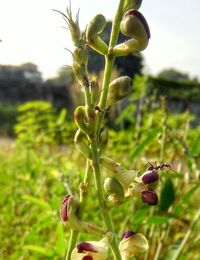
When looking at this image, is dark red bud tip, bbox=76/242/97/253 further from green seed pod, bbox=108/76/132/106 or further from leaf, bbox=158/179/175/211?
leaf, bbox=158/179/175/211

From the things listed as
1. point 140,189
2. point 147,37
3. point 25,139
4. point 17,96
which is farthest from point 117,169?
point 17,96

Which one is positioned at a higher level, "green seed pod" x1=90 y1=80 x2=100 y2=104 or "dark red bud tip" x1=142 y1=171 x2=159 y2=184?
"green seed pod" x1=90 y1=80 x2=100 y2=104

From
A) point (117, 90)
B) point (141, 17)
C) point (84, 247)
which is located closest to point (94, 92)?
point (117, 90)

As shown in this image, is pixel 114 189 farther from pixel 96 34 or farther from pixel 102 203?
pixel 96 34

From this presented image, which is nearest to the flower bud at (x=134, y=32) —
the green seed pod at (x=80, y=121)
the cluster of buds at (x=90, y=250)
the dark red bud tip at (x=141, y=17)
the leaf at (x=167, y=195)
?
the dark red bud tip at (x=141, y=17)

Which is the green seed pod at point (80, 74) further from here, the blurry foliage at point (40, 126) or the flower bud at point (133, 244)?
the blurry foliage at point (40, 126)

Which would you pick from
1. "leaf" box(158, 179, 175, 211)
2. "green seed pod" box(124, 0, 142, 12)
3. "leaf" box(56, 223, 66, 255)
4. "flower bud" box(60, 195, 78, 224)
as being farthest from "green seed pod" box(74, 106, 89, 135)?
"leaf" box(158, 179, 175, 211)
